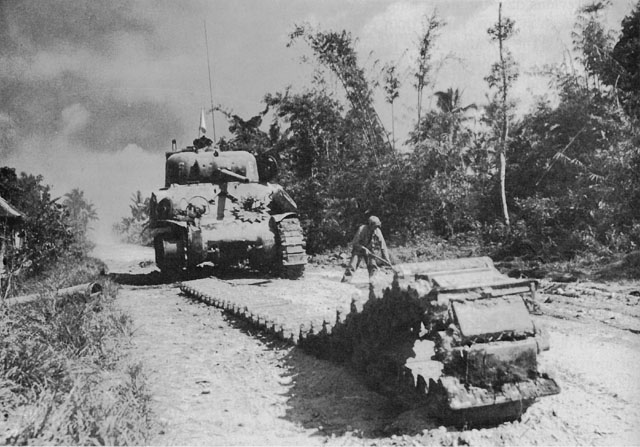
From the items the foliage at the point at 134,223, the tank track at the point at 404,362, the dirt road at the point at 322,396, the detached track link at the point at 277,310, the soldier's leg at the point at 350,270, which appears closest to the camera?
the tank track at the point at 404,362

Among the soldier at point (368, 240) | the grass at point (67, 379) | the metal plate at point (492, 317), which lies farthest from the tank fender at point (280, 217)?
the metal plate at point (492, 317)

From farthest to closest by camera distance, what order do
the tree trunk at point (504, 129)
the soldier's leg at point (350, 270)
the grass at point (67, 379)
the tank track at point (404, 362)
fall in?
the tree trunk at point (504, 129) < the soldier's leg at point (350, 270) < the tank track at point (404, 362) < the grass at point (67, 379)

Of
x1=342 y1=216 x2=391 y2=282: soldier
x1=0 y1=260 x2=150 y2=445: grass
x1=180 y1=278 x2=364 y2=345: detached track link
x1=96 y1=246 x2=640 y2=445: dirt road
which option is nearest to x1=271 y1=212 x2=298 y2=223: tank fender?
x1=180 y1=278 x2=364 y2=345: detached track link

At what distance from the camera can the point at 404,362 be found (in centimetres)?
348

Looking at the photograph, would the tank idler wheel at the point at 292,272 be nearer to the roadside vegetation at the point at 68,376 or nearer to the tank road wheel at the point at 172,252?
the tank road wheel at the point at 172,252

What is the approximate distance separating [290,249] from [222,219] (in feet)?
5.69

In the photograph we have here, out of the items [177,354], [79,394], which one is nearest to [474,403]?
[79,394]

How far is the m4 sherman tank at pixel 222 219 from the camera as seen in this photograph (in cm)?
1055

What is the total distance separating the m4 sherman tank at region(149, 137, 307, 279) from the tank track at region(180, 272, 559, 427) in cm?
547

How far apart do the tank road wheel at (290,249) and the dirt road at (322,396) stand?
167 inches

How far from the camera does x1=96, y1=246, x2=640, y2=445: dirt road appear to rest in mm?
3195

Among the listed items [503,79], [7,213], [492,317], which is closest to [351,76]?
[503,79]

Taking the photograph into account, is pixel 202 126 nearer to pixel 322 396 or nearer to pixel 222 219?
pixel 222 219

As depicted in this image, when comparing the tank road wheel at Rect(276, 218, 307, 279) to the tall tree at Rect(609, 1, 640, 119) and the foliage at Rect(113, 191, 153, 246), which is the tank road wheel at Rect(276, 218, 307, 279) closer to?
the tall tree at Rect(609, 1, 640, 119)
